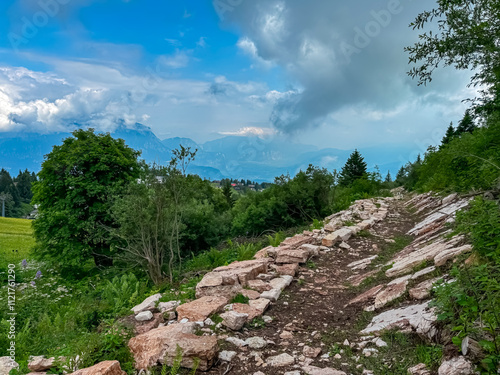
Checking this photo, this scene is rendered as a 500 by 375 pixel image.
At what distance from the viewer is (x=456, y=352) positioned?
2838 millimetres

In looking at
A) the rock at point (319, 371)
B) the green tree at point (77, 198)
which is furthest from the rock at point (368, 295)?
the green tree at point (77, 198)

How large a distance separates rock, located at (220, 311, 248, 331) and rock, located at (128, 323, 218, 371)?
2.09ft

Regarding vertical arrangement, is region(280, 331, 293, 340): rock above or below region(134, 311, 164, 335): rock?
below

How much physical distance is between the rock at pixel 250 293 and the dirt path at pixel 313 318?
0.41 m

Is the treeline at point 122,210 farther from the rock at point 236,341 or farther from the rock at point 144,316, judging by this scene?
the rock at point 236,341

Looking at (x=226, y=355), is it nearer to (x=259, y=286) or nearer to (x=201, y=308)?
(x=201, y=308)

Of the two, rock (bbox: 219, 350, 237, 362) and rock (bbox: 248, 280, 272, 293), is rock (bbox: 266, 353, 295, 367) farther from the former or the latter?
rock (bbox: 248, 280, 272, 293)

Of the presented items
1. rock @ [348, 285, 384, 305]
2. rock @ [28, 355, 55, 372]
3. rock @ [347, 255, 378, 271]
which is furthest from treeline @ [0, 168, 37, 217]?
rock @ [348, 285, 384, 305]

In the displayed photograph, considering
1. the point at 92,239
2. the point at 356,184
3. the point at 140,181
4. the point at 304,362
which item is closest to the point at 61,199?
the point at 92,239

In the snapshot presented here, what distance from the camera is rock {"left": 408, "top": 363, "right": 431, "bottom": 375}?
115 inches

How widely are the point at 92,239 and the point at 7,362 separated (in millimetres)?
11905

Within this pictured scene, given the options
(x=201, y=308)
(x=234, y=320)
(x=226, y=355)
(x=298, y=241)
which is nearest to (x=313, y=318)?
(x=234, y=320)

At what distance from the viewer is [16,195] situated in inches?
3484

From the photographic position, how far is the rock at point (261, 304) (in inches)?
209
